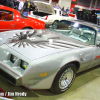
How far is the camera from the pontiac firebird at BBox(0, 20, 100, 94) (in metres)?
2.01

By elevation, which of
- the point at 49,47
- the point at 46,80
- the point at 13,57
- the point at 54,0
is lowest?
the point at 46,80

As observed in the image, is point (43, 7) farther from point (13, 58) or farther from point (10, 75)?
→ point (10, 75)

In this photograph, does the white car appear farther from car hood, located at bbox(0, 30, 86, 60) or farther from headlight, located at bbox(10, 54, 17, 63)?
headlight, located at bbox(10, 54, 17, 63)

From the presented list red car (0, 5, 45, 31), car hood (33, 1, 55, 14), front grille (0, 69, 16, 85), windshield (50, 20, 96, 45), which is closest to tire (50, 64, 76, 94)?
front grille (0, 69, 16, 85)

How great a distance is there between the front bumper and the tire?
2.22 ft

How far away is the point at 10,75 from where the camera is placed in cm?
198

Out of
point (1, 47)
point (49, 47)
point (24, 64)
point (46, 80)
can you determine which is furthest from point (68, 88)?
point (1, 47)

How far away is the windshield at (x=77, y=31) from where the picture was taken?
10.2 ft

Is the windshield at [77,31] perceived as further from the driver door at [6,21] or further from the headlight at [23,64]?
the driver door at [6,21]

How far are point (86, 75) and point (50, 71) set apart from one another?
1.70m

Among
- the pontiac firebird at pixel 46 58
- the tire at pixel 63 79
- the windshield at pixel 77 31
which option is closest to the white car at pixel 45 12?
the windshield at pixel 77 31

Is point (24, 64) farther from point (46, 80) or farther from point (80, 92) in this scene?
point (80, 92)

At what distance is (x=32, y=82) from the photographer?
204cm

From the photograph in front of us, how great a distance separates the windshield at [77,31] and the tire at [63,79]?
3.02 feet
